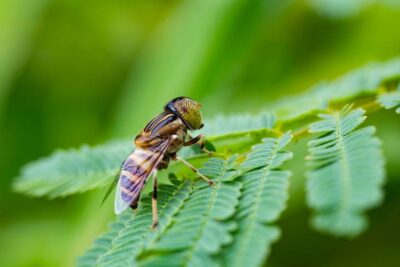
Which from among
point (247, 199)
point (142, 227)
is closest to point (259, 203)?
point (247, 199)

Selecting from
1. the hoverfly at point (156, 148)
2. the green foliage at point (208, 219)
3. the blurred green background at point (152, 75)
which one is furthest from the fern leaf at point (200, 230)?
the blurred green background at point (152, 75)

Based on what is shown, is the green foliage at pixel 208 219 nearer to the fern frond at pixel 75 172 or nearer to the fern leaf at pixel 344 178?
the fern leaf at pixel 344 178

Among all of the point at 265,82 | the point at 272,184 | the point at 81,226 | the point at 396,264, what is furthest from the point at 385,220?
the point at 272,184

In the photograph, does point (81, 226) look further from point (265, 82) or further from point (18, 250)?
→ point (265, 82)

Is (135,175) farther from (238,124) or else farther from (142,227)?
(238,124)

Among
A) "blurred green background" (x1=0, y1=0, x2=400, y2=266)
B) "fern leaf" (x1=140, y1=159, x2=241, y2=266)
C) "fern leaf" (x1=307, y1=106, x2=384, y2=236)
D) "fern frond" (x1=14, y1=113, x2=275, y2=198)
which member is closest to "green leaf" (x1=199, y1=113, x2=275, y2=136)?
"fern frond" (x1=14, y1=113, x2=275, y2=198)
